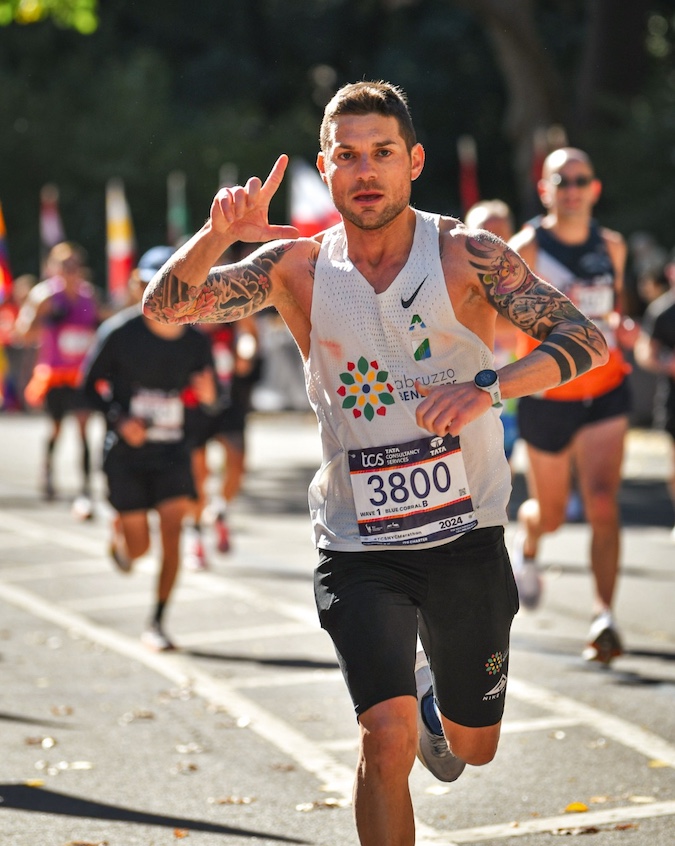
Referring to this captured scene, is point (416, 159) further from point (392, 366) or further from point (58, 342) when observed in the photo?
point (58, 342)

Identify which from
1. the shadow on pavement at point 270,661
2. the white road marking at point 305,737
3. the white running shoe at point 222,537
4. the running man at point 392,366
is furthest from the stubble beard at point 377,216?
the white running shoe at point 222,537

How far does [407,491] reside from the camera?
4199 mm

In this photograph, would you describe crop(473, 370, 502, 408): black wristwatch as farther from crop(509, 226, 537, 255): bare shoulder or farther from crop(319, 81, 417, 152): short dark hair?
crop(509, 226, 537, 255): bare shoulder

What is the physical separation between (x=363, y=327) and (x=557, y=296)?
0.53 metres

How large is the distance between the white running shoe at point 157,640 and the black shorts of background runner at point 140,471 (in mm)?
674

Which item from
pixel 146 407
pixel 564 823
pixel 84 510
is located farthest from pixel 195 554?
pixel 564 823

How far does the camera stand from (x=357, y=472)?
4.22 m

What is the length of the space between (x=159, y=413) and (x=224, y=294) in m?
4.29

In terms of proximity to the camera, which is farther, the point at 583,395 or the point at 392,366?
the point at 583,395

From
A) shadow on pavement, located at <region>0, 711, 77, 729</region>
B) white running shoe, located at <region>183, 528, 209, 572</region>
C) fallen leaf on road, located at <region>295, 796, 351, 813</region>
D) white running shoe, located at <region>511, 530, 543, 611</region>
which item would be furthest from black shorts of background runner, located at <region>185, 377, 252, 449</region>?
fallen leaf on road, located at <region>295, 796, 351, 813</region>

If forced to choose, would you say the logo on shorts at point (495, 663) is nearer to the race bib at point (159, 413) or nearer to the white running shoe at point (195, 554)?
the race bib at point (159, 413)

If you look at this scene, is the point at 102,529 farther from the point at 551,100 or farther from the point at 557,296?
the point at 551,100

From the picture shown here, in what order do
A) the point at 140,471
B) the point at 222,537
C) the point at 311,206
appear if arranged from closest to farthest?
the point at 140,471, the point at 222,537, the point at 311,206

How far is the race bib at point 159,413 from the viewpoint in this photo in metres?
8.55
